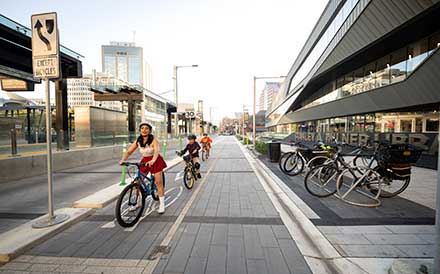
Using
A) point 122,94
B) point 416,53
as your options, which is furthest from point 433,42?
point 122,94

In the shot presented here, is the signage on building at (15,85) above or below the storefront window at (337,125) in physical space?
above

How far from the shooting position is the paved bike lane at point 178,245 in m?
2.79

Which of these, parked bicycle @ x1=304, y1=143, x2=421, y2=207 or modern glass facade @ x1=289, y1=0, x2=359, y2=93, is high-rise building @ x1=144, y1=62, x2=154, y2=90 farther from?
parked bicycle @ x1=304, y1=143, x2=421, y2=207

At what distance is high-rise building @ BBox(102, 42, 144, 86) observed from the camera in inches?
1875

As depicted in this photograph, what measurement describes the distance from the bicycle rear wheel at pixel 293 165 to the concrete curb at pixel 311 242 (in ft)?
10.6

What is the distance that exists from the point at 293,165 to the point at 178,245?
6755mm

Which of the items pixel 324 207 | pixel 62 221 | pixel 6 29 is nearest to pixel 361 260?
pixel 324 207

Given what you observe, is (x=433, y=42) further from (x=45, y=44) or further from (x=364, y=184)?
(x=45, y=44)

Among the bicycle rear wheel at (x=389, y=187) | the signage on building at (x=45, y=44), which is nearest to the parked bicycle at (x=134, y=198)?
the signage on building at (x=45, y=44)

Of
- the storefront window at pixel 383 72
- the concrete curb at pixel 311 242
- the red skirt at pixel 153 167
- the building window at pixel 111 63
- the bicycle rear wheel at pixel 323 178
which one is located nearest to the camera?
the concrete curb at pixel 311 242

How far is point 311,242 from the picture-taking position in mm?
3371

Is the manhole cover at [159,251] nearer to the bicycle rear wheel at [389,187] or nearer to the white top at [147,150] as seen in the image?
the white top at [147,150]

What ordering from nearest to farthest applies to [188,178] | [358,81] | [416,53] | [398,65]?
[188,178] → [416,53] → [398,65] → [358,81]

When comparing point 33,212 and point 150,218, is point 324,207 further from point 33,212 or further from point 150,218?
point 33,212
